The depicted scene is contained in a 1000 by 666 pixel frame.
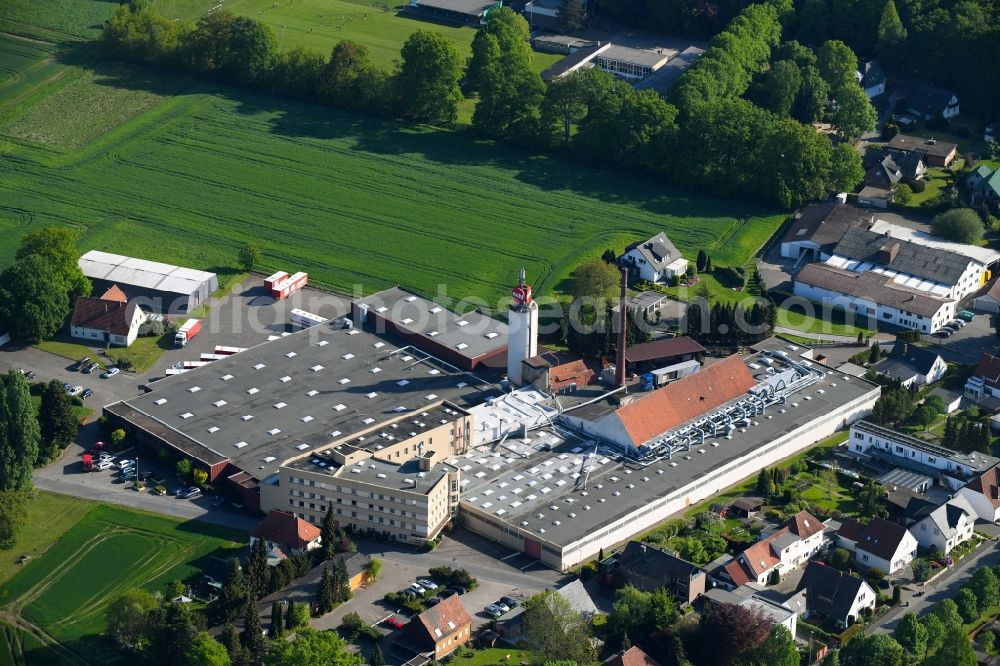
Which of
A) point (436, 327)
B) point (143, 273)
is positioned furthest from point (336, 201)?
point (436, 327)

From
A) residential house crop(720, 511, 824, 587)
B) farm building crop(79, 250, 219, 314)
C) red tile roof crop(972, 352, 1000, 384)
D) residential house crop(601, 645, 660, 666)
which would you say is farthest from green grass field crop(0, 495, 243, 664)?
red tile roof crop(972, 352, 1000, 384)

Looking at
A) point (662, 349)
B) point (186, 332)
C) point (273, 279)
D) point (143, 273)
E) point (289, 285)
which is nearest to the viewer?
point (662, 349)

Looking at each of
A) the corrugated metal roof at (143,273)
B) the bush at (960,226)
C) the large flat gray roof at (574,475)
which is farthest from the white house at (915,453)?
the corrugated metal roof at (143,273)

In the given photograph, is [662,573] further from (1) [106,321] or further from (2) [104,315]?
(2) [104,315]

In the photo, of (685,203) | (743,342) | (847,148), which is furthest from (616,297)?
(847,148)

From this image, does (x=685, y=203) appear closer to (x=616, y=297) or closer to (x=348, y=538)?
(x=616, y=297)

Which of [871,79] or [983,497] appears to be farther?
[871,79]
